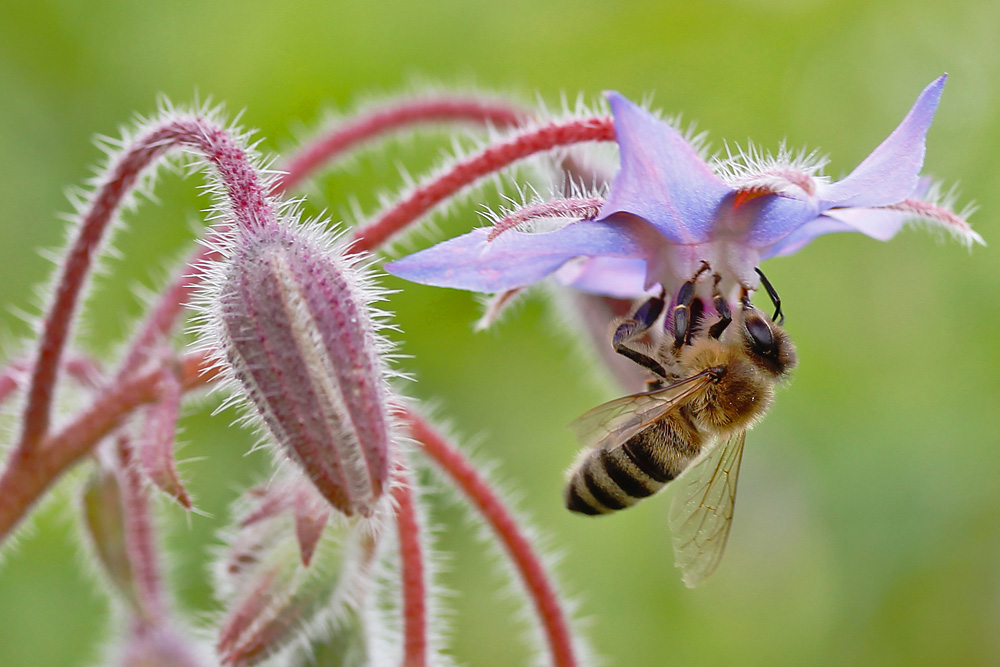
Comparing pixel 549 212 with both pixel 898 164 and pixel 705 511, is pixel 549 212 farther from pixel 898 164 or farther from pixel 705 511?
pixel 705 511

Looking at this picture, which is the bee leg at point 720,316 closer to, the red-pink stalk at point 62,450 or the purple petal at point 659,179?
the purple petal at point 659,179

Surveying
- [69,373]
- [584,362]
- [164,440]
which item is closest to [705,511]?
[164,440]

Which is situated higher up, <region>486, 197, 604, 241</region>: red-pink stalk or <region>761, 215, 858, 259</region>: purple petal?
<region>761, 215, 858, 259</region>: purple petal

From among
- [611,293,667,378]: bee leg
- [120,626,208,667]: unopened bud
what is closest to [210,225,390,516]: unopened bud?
[611,293,667,378]: bee leg

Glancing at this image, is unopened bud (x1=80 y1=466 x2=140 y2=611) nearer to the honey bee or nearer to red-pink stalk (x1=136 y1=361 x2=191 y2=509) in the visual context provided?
red-pink stalk (x1=136 y1=361 x2=191 y2=509)

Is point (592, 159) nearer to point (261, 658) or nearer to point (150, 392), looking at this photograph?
point (150, 392)

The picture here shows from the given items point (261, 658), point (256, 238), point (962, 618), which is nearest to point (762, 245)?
point (256, 238)

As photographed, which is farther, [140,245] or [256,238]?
[140,245]

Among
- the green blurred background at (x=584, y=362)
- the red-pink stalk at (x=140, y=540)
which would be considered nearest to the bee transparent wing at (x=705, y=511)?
the red-pink stalk at (x=140, y=540)
